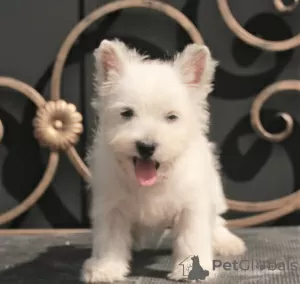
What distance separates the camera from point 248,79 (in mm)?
2197

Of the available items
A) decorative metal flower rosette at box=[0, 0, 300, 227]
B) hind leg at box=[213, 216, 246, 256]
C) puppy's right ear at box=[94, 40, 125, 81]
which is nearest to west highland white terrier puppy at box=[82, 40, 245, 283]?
puppy's right ear at box=[94, 40, 125, 81]

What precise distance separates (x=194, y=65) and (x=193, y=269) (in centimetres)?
56

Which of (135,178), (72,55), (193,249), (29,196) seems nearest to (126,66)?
(135,178)

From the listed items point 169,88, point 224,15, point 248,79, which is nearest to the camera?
point 169,88

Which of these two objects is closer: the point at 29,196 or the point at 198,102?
the point at 198,102

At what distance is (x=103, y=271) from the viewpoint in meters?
1.52

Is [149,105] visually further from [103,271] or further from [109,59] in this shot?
[103,271]

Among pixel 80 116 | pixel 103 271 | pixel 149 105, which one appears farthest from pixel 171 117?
pixel 80 116

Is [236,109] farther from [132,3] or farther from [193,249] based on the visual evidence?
[193,249]

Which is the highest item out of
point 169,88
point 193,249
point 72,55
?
point 72,55

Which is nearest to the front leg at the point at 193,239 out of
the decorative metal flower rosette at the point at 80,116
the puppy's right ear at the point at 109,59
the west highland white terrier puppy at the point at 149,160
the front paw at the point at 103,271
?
the west highland white terrier puppy at the point at 149,160

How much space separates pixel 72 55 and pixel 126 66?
69 centimetres

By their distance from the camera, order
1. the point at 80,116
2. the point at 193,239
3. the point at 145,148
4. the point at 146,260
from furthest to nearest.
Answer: the point at 80,116 < the point at 146,260 < the point at 193,239 < the point at 145,148

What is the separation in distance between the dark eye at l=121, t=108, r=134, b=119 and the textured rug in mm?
428
